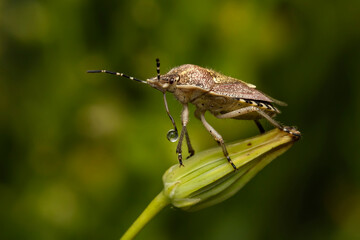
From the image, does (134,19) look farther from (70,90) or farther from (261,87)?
(261,87)

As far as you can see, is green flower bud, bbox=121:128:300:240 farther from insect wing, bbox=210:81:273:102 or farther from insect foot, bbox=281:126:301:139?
insect wing, bbox=210:81:273:102

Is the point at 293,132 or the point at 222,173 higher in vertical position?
the point at 293,132

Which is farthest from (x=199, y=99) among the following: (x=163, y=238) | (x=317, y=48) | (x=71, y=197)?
(x=317, y=48)

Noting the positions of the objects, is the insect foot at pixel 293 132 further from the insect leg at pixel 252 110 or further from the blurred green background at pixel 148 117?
the blurred green background at pixel 148 117

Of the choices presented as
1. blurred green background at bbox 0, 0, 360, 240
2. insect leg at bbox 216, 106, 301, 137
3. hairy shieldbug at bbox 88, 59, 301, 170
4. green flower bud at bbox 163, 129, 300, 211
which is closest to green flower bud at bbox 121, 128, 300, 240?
green flower bud at bbox 163, 129, 300, 211

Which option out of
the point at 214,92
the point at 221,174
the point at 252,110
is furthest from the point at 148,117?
the point at 221,174

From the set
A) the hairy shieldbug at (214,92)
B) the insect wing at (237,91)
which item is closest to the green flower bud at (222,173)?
the hairy shieldbug at (214,92)

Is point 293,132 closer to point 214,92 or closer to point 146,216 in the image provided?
point 214,92
